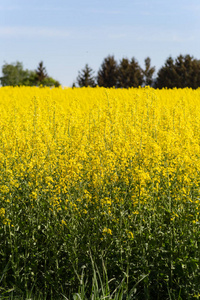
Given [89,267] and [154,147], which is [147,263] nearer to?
[89,267]

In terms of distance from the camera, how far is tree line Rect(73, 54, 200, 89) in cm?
3878

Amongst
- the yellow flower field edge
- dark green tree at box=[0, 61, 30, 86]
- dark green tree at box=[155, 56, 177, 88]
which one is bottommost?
the yellow flower field edge

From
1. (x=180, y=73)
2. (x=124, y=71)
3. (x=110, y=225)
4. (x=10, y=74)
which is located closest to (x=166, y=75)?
(x=180, y=73)

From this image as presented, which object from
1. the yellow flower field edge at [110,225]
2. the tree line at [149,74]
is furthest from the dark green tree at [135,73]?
the yellow flower field edge at [110,225]

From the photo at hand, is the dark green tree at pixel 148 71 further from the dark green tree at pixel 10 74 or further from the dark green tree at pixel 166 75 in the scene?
the dark green tree at pixel 10 74

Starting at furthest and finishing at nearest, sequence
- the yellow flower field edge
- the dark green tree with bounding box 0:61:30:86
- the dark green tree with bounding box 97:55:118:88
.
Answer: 1. the dark green tree with bounding box 0:61:30:86
2. the dark green tree with bounding box 97:55:118:88
3. the yellow flower field edge

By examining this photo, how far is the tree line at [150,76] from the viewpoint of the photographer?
3878 cm

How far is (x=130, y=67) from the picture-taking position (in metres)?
40.4

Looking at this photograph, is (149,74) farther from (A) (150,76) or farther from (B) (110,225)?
(B) (110,225)

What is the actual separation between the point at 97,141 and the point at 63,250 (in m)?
1.45

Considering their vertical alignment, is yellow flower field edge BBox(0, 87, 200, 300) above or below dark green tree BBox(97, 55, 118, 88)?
below

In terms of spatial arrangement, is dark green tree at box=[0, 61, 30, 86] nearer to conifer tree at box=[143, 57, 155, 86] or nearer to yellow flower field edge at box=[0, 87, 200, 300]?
conifer tree at box=[143, 57, 155, 86]

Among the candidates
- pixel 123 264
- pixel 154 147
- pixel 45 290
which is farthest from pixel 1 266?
pixel 154 147

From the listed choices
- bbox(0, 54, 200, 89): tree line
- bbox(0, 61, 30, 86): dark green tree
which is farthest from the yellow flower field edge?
bbox(0, 61, 30, 86): dark green tree
